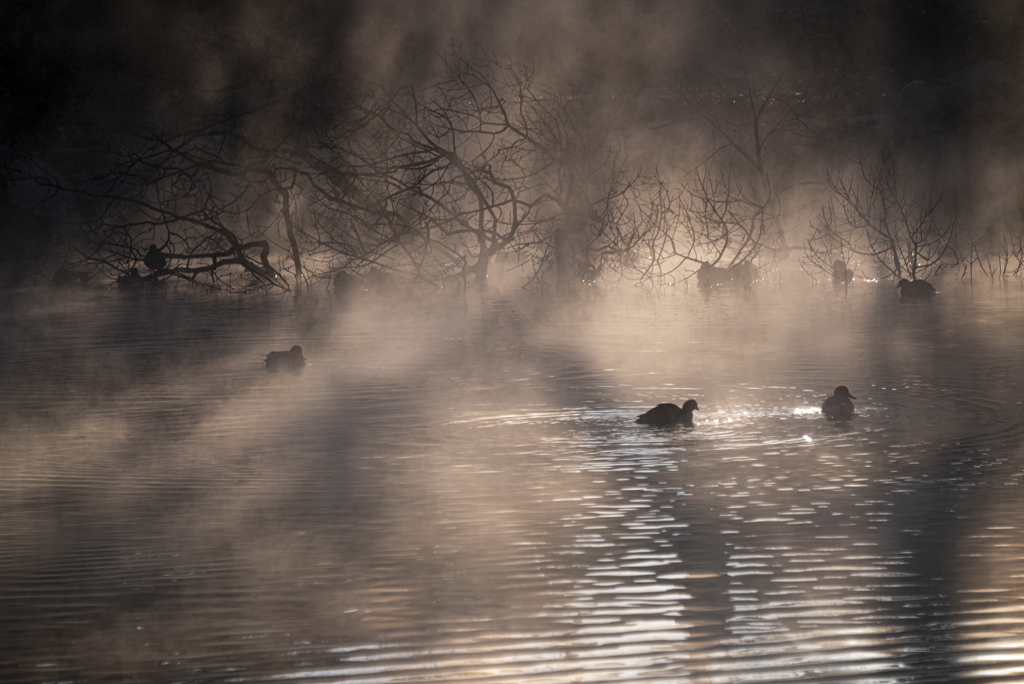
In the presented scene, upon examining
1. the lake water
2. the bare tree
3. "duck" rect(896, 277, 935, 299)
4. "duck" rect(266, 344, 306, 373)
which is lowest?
the lake water

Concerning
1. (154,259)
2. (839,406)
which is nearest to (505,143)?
(154,259)

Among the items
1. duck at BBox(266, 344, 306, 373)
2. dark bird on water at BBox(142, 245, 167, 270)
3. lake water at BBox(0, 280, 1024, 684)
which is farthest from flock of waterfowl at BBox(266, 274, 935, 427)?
dark bird on water at BBox(142, 245, 167, 270)

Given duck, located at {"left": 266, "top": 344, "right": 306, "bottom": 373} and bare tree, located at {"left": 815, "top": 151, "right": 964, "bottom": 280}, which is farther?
bare tree, located at {"left": 815, "top": 151, "right": 964, "bottom": 280}

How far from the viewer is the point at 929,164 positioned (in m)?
40.4

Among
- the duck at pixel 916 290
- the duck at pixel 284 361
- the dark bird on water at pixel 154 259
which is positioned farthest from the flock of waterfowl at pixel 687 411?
the dark bird on water at pixel 154 259

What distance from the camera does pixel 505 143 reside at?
114 feet

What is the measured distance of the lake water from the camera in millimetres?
5359

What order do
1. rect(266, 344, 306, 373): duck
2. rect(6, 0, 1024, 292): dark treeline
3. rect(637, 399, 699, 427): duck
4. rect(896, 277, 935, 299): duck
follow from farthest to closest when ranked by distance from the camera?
rect(6, 0, 1024, 292): dark treeline
rect(896, 277, 935, 299): duck
rect(266, 344, 306, 373): duck
rect(637, 399, 699, 427): duck

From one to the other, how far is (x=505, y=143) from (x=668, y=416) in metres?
25.3

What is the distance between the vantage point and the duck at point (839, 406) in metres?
10.5

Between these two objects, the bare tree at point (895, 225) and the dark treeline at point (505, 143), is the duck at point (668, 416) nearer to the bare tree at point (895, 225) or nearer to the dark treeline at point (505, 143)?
the dark treeline at point (505, 143)

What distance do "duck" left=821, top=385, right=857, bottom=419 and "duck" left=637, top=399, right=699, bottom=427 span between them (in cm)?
116

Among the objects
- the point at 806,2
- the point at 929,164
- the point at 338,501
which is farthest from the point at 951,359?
the point at 806,2

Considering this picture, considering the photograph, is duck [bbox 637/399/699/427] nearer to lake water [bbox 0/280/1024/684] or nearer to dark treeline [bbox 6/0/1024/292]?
lake water [bbox 0/280/1024/684]
